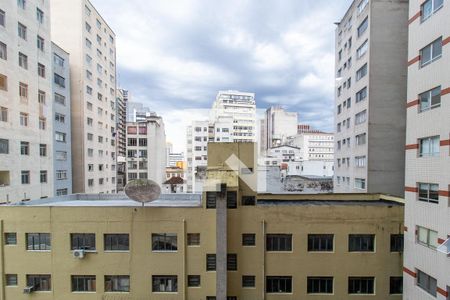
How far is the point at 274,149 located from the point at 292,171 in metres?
23.1

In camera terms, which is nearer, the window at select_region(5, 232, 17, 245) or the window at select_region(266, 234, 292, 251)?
the window at select_region(5, 232, 17, 245)

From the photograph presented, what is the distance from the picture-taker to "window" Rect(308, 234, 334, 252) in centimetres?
1410

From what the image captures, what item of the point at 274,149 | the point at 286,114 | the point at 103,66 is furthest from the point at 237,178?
the point at 286,114

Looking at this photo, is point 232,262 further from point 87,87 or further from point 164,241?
point 87,87

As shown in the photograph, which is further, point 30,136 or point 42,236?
point 30,136

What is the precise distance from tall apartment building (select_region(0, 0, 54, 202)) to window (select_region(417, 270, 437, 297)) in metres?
32.2

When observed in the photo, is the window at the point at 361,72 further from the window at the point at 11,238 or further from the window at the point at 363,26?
the window at the point at 11,238

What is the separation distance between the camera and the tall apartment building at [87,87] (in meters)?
34.7

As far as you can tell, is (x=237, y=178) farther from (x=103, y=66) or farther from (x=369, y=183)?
(x=103, y=66)

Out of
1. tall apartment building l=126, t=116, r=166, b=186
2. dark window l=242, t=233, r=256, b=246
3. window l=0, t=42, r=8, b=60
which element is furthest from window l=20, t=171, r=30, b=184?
tall apartment building l=126, t=116, r=166, b=186

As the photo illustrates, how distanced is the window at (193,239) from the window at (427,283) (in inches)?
500

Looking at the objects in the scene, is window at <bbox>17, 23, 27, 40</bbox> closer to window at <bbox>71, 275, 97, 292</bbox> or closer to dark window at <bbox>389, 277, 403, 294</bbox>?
window at <bbox>71, 275, 97, 292</bbox>

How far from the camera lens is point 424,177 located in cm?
1144

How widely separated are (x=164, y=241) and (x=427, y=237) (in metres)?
14.9
